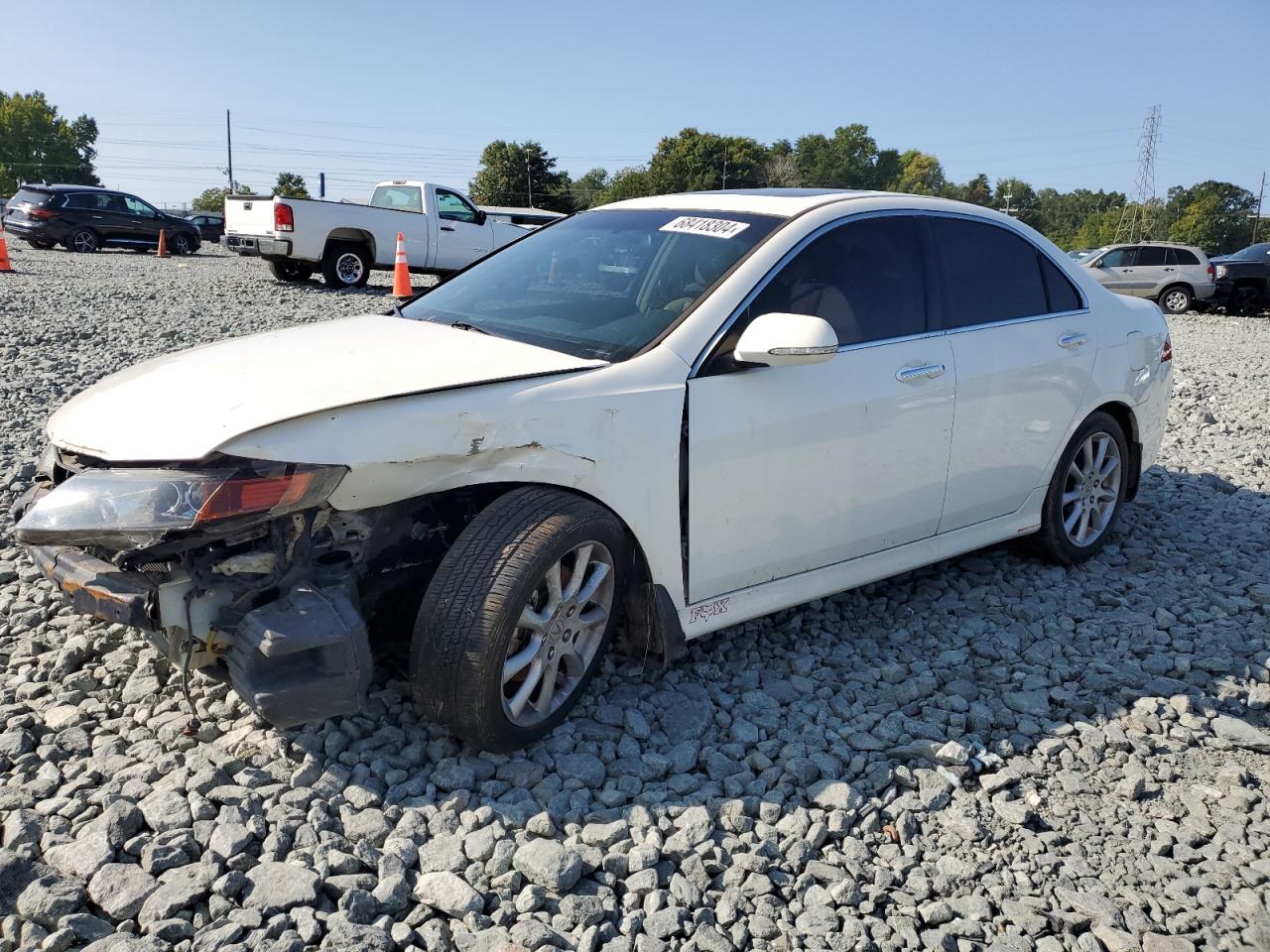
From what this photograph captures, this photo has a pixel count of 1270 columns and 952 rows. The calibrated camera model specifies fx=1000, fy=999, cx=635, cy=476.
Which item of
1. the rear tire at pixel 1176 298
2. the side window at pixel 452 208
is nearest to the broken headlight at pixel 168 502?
the side window at pixel 452 208

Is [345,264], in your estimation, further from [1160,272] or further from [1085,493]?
[1160,272]

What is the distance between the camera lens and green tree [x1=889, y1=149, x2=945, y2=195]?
401 ft

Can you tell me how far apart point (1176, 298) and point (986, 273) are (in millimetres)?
20084

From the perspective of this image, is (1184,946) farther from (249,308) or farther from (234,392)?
(249,308)

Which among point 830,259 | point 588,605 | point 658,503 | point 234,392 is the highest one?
point 830,259

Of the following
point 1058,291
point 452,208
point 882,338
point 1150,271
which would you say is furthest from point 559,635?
point 1150,271

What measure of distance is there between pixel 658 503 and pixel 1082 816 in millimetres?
1543

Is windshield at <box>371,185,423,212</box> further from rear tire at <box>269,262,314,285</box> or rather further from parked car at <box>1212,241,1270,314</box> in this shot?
parked car at <box>1212,241,1270,314</box>

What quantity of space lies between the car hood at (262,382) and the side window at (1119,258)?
2142 centimetres

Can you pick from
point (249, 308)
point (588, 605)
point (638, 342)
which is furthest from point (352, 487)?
point (249, 308)

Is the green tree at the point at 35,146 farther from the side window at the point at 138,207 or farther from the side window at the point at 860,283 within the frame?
the side window at the point at 860,283

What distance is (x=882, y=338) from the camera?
373 cm

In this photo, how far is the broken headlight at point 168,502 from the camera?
8.20 ft

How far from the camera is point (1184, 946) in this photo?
240cm
